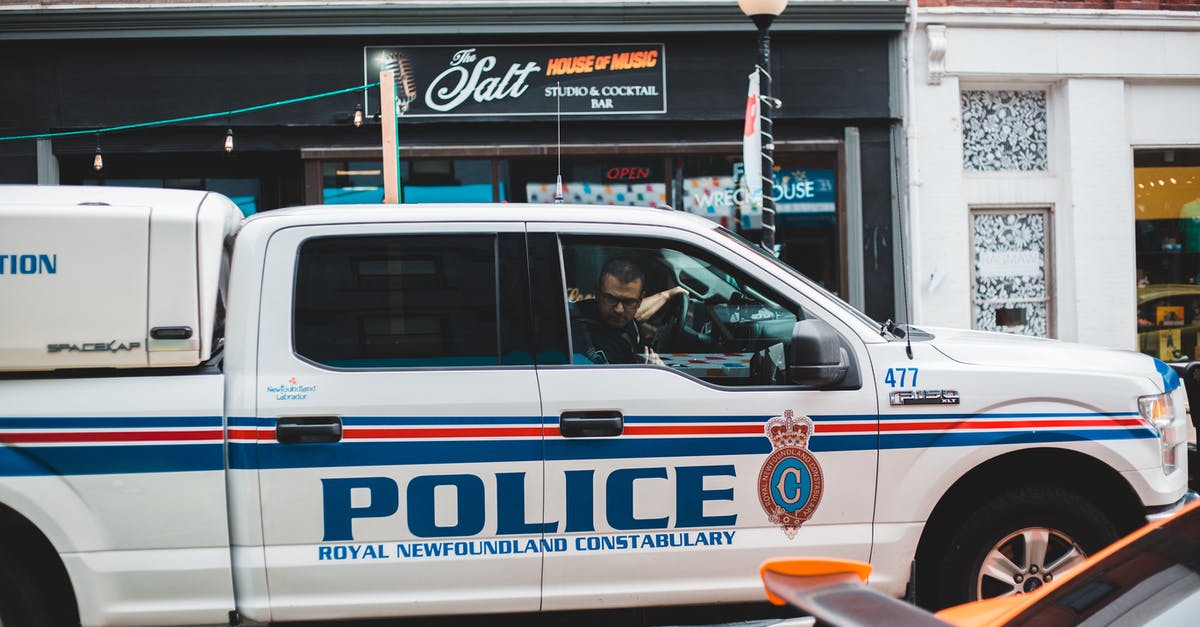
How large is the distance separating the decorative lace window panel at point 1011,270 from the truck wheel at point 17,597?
10.2 m

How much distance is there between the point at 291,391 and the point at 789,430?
1923 millimetres

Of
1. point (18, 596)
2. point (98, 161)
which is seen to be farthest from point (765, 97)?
point (98, 161)

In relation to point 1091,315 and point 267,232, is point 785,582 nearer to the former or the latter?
point 267,232

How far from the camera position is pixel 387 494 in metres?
3.68

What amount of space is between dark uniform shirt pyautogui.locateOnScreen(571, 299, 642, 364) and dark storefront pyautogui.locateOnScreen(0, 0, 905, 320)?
21.6ft

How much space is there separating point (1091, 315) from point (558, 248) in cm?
952

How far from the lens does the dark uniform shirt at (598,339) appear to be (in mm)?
3941

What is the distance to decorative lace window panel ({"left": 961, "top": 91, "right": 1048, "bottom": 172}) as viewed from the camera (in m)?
11.4

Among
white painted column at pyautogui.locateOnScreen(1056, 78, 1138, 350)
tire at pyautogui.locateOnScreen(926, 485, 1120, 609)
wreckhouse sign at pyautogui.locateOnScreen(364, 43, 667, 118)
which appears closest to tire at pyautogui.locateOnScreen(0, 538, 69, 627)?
tire at pyautogui.locateOnScreen(926, 485, 1120, 609)

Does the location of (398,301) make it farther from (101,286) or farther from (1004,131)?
(1004,131)

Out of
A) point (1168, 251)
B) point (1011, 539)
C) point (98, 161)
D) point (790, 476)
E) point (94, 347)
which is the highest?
point (98, 161)

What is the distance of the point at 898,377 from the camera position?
390cm

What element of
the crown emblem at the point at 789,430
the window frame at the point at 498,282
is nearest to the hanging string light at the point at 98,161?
the window frame at the point at 498,282

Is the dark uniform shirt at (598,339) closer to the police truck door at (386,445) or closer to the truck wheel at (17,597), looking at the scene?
the police truck door at (386,445)
